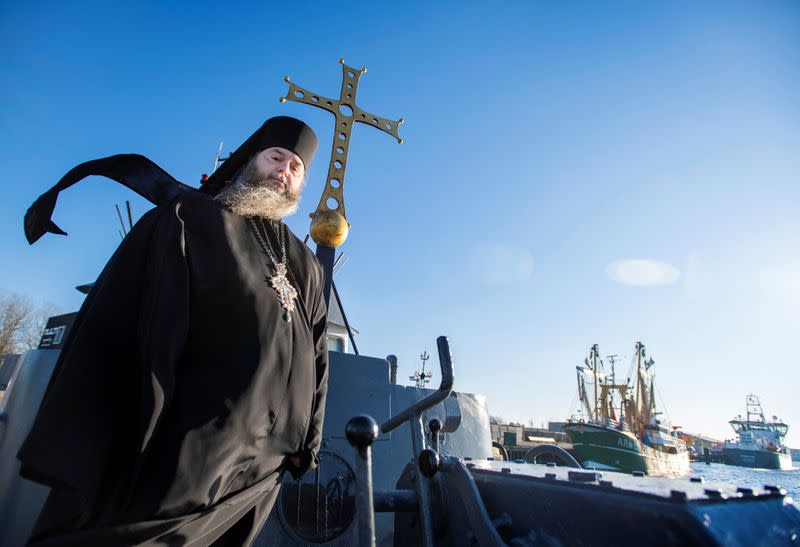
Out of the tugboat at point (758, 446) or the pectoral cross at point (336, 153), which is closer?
the pectoral cross at point (336, 153)

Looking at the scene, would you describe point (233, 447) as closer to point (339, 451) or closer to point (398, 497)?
point (398, 497)

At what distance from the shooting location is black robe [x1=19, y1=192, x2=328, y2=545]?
3.18 ft

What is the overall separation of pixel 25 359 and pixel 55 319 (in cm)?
120

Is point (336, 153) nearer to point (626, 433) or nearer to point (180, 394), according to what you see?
point (180, 394)

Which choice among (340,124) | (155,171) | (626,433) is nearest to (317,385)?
(155,171)

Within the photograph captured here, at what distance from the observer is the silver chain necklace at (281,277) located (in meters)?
1.60

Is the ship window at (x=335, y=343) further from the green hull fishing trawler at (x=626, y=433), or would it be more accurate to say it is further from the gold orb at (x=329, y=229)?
the green hull fishing trawler at (x=626, y=433)

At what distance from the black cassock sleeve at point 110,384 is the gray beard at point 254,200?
487 mm

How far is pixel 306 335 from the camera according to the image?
65.2 inches

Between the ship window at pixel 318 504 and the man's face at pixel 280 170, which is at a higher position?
the man's face at pixel 280 170

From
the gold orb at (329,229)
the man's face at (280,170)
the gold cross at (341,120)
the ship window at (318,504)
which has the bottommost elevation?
the ship window at (318,504)

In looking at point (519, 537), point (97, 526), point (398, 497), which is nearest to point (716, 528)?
point (519, 537)

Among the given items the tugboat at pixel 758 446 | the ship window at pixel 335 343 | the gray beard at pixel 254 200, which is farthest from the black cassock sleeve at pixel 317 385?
the tugboat at pixel 758 446

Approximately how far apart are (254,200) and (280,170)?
0.25m
